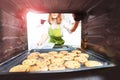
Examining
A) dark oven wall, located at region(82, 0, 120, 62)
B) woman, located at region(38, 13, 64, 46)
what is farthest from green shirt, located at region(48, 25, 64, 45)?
dark oven wall, located at region(82, 0, 120, 62)

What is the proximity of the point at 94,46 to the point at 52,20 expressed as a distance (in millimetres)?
1245

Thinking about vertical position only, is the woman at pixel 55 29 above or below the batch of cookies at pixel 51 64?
above

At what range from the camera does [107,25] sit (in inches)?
47.0

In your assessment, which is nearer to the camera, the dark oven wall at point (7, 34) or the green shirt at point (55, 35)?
the dark oven wall at point (7, 34)

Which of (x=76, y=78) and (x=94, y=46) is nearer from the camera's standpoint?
(x=76, y=78)

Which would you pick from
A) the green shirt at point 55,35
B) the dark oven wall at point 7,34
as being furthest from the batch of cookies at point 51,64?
the green shirt at point 55,35

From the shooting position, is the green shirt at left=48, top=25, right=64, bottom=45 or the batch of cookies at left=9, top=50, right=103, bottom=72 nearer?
the batch of cookies at left=9, top=50, right=103, bottom=72

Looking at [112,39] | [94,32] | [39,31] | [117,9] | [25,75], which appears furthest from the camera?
[39,31]

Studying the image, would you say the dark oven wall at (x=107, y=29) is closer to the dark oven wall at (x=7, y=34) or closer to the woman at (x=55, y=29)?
the dark oven wall at (x=7, y=34)

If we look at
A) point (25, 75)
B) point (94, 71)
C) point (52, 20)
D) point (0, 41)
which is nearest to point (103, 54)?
point (94, 71)

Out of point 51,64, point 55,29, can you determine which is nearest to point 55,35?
point 55,29

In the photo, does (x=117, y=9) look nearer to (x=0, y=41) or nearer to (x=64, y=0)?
(x=64, y=0)

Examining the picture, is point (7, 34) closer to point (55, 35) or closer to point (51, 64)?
point (51, 64)

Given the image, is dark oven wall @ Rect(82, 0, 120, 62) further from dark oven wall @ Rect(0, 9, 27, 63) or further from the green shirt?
the green shirt
